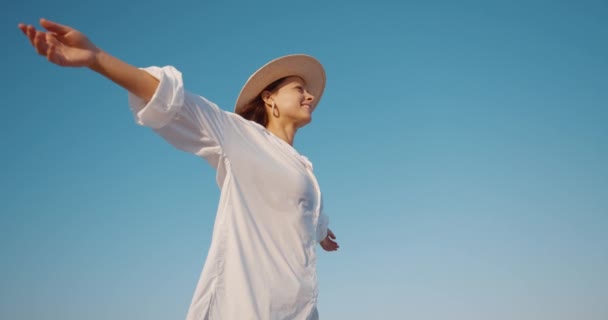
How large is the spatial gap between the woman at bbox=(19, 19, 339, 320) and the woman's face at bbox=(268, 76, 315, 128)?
1.74 feet

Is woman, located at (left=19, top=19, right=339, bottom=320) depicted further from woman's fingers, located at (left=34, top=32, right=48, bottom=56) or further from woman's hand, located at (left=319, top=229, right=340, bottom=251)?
woman's hand, located at (left=319, top=229, right=340, bottom=251)

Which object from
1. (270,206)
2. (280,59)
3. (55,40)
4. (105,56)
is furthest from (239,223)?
(280,59)

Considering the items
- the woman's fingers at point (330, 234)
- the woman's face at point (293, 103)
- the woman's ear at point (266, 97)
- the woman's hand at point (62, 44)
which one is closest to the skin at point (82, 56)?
the woman's hand at point (62, 44)


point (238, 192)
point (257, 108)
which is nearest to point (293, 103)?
point (257, 108)

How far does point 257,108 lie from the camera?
14.2 feet

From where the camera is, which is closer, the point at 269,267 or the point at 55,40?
the point at 55,40

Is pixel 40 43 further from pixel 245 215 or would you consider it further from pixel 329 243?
pixel 329 243

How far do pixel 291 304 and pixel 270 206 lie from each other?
59cm

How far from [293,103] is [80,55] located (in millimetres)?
1988

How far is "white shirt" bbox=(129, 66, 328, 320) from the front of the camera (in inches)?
103

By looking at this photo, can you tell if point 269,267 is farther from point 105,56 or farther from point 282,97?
point 282,97

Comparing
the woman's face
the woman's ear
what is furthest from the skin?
the woman's ear

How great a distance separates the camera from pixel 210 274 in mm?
2678

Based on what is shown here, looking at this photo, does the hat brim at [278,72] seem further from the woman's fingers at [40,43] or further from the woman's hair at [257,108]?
the woman's fingers at [40,43]
